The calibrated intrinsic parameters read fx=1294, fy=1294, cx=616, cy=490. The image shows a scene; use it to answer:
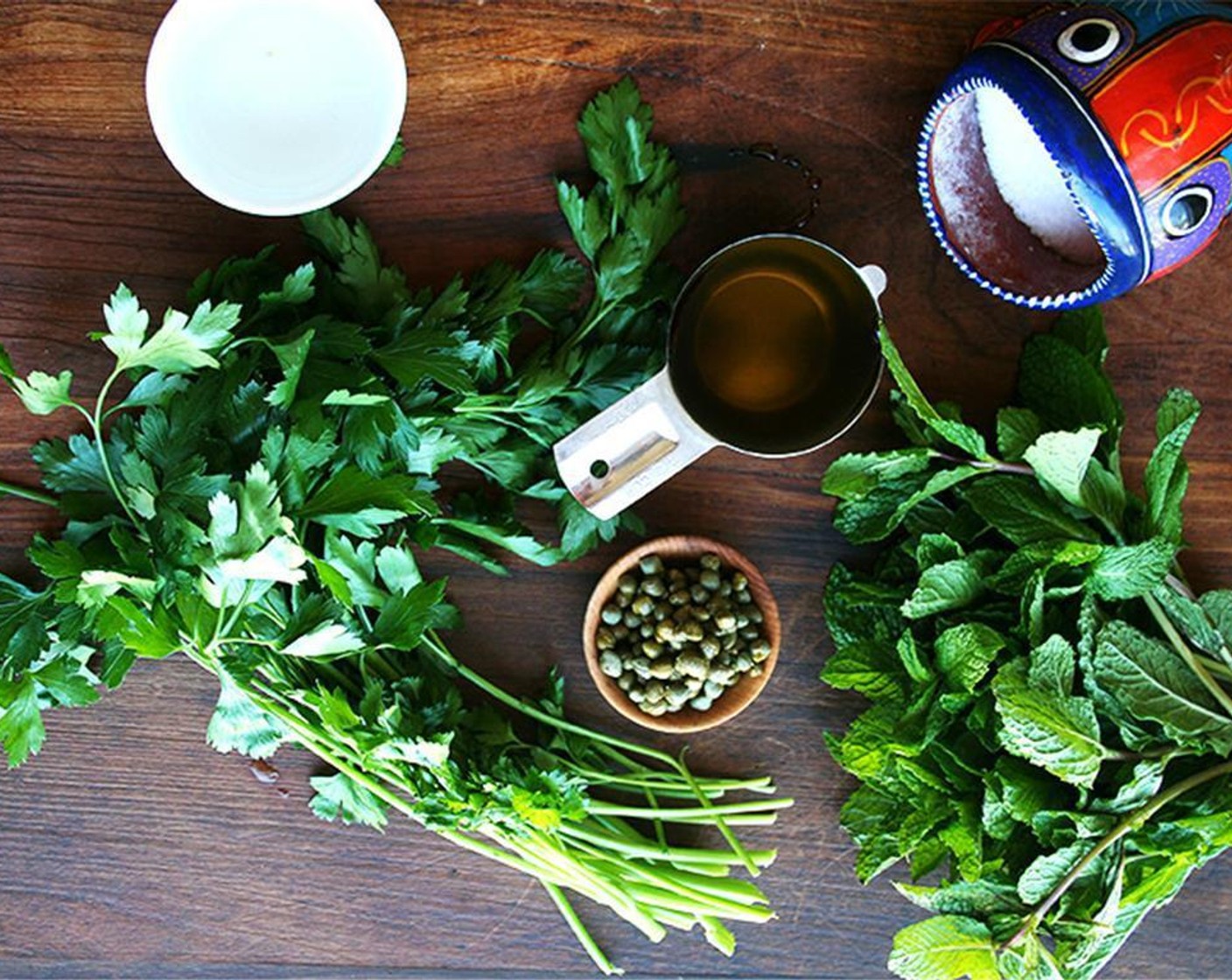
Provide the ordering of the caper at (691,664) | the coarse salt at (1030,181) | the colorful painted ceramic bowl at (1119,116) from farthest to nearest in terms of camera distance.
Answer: the caper at (691,664)
the coarse salt at (1030,181)
the colorful painted ceramic bowl at (1119,116)

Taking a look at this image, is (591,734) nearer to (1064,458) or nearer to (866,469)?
(866,469)

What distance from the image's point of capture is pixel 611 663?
3.92 feet

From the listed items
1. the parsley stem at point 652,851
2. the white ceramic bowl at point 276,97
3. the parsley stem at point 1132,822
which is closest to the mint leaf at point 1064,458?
the parsley stem at point 1132,822

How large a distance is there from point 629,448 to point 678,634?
0.18 m

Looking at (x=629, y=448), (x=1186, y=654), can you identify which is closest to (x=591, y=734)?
(x=629, y=448)

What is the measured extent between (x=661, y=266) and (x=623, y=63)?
19 cm

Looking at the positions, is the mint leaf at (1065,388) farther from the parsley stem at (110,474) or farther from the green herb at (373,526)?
the parsley stem at (110,474)

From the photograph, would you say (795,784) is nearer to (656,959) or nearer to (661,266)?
(656,959)

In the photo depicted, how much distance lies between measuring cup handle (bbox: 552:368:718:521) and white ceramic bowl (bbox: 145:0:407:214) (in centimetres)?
28

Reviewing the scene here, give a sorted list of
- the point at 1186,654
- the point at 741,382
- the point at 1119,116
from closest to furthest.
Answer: the point at 1119,116 < the point at 1186,654 < the point at 741,382

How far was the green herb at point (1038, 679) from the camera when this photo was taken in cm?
103

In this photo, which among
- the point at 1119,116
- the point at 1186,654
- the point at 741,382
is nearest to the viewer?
the point at 1119,116

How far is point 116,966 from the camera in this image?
1262mm

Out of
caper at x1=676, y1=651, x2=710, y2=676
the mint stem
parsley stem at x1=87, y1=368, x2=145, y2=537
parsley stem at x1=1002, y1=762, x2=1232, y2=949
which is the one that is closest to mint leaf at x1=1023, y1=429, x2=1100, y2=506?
the mint stem
